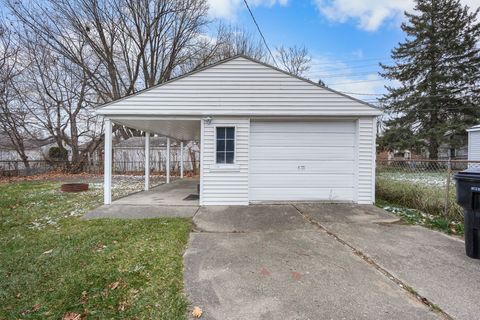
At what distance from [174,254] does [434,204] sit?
19.2ft

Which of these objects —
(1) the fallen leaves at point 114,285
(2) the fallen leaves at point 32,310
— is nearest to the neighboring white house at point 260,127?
(1) the fallen leaves at point 114,285

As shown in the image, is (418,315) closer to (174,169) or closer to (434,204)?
(434,204)

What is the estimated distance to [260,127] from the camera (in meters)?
6.91

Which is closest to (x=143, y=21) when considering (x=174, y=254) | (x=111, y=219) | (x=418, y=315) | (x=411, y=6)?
(x=111, y=219)

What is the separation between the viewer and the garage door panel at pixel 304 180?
693cm

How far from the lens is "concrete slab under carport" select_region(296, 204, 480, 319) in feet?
8.46

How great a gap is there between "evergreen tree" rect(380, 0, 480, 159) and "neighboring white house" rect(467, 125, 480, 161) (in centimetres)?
443

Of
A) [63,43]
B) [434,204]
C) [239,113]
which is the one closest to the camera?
[434,204]

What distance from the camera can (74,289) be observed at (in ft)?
9.08

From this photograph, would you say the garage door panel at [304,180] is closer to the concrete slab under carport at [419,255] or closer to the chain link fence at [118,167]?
the concrete slab under carport at [419,255]

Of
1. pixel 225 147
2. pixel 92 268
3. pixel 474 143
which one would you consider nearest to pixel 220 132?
pixel 225 147

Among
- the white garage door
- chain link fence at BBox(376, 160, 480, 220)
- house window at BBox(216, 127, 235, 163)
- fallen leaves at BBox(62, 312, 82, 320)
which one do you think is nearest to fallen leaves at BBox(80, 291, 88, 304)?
fallen leaves at BBox(62, 312, 82, 320)

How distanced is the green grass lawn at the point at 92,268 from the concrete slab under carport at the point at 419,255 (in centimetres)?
253

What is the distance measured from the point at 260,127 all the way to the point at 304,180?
1.85m
